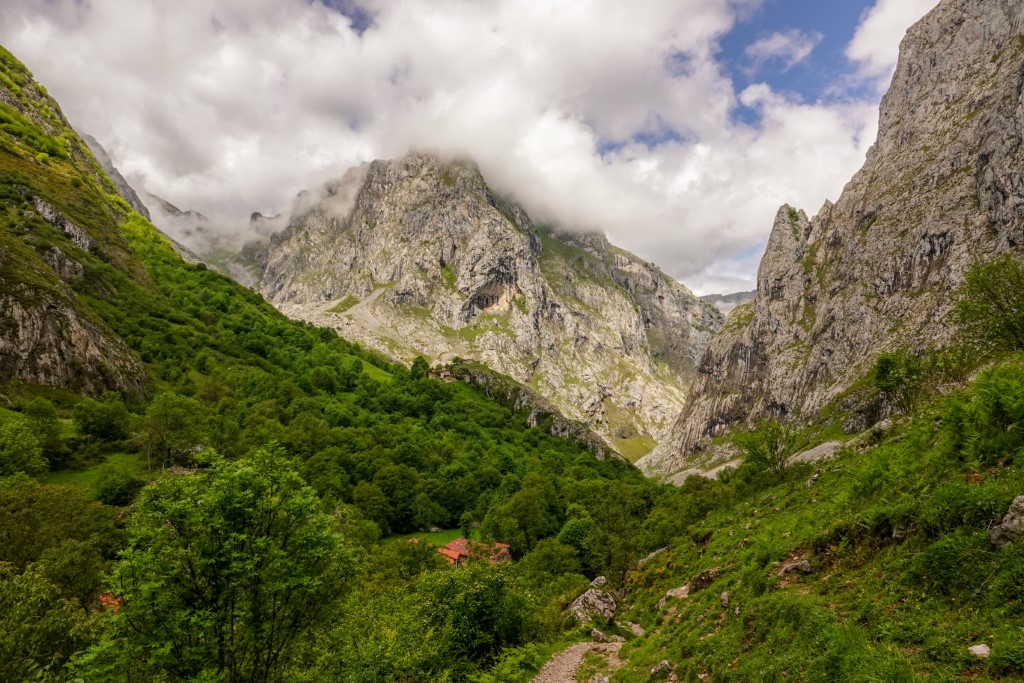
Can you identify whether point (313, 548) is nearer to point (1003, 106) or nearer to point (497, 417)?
point (497, 417)

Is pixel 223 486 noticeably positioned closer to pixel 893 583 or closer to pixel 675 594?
pixel 893 583

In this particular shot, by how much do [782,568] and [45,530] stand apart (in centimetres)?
5128

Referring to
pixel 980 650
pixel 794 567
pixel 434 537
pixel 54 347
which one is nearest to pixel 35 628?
pixel 794 567

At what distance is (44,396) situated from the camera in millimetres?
71188

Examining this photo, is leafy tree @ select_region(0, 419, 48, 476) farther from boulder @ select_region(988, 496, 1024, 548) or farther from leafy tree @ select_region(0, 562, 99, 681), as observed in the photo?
boulder @ select_region(988, 496, 1024, 548)

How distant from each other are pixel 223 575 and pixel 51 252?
406 feet

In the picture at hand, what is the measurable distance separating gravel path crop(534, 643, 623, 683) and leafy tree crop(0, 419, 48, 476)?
5998 cm

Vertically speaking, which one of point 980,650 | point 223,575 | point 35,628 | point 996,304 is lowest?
point 980,650

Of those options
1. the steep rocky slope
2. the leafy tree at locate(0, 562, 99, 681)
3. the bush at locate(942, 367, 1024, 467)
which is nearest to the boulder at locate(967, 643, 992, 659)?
the bush at locate(942, 367, 1024, 467)

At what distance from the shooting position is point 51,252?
9981cm

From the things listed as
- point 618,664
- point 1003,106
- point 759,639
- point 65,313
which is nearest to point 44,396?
point 65,313

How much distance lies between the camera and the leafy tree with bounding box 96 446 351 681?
1590 centimetres

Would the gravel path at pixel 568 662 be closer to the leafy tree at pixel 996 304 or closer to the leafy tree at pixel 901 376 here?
the leafy tree at pixel 996 304

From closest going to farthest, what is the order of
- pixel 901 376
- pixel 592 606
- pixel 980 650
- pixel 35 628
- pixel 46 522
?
pixel 980 650 < pixel 35 628 < pixel 592 606 < pixel 46 522 < pixel 901 376
